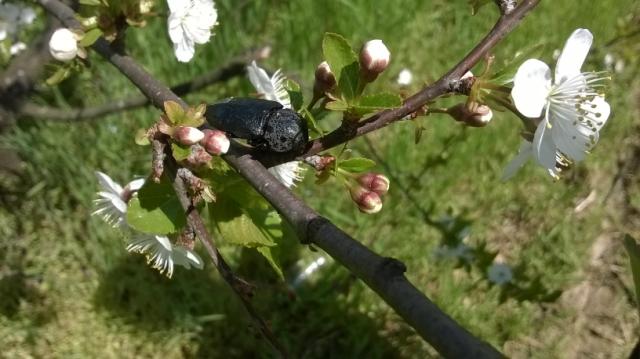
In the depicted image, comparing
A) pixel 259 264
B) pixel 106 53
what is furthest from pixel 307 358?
pixel 106 53

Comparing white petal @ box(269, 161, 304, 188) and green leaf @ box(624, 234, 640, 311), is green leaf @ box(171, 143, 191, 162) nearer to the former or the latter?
white petal @ box(269, 161, 304, 188)

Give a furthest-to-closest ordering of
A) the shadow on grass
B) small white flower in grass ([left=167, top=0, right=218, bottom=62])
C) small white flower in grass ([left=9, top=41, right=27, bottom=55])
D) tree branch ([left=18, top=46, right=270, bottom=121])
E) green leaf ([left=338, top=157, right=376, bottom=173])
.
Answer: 1. small white flower in grass ([left=9, top=41, right=27, bottom=55])
2. the shadow on grass
3. tree branch ([left=18, top=46, right=270, bottom=121])
4. small white flower in grass ([left=167, top=0, right=218, bottom=62])
5. green leaf ([left=338, top=157, right=376, bottom=173])

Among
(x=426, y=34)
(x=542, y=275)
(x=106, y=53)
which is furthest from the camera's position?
(x=426, y=34)

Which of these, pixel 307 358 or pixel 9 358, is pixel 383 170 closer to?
pixel 307 358

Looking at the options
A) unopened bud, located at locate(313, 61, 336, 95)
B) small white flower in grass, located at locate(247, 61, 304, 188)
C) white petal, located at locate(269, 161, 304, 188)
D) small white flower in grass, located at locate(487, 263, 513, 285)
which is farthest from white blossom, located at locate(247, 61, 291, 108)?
small white flower in grass, located at locate(487, 263, 513, 285)

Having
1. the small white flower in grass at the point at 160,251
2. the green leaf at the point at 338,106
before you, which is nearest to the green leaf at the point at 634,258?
the green leaf at the point at 338,106
